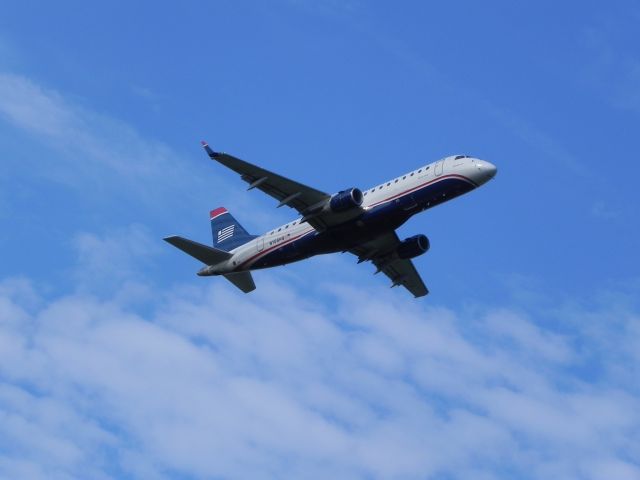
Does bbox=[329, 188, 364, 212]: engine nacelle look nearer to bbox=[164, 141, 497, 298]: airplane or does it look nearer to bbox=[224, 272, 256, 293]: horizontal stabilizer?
bbox=[164, 141, 497, 298]: airplane

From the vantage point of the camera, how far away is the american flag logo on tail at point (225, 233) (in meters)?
85.2

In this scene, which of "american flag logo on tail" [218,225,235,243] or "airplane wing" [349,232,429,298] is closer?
"airplane wing" [349,232,429,298]

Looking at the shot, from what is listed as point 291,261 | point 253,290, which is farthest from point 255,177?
point 253,290

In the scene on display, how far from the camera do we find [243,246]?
7931 centimetres

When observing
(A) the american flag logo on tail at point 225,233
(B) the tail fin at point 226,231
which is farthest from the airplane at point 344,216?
(A) the american flag logo on tail at point 225,233

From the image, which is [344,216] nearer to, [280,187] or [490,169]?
[280,187]

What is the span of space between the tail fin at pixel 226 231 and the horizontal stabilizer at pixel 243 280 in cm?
231

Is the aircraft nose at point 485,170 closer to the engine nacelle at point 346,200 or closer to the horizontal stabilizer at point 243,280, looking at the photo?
the engine nacelle at point 346,200

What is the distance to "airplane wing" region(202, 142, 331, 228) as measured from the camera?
69.8 m

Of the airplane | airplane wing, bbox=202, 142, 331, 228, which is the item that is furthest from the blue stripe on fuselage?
airplane wing, bbox=202, 142, 331, 228

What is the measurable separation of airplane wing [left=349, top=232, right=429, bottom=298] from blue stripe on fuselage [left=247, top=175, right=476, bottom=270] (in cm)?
287

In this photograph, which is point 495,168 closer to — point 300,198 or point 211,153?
point 300,198

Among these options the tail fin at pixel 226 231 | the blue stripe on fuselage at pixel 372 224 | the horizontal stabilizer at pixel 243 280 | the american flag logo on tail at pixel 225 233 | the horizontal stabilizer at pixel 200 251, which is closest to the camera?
the blue stripe on fuselage at pixel 372 224

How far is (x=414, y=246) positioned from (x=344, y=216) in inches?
291
